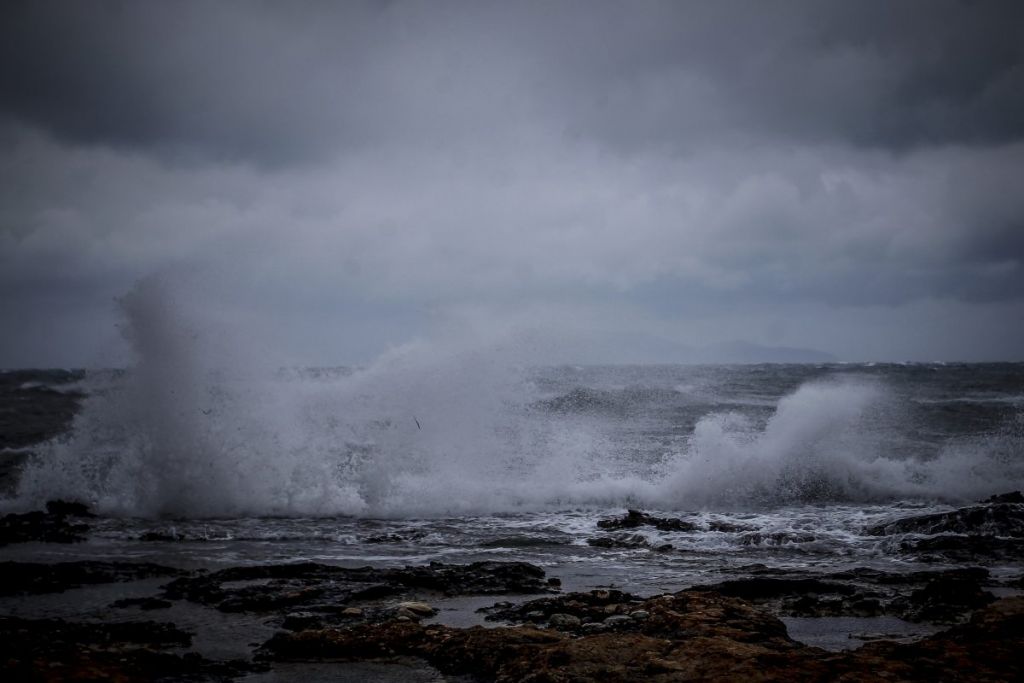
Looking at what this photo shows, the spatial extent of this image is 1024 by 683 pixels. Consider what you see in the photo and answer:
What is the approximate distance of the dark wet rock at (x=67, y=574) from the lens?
7305 millimetres

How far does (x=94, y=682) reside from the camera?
153 inches

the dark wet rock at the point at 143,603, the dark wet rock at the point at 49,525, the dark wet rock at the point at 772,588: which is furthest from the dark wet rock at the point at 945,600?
the dark wet rock at the point at 49,525

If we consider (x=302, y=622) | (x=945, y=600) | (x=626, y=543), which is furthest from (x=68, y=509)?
(x=945, y=600)

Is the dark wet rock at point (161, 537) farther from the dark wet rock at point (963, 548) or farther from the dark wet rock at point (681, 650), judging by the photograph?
the dark wet rock at point (963, 548)

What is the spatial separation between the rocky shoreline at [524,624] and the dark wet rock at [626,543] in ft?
5.54

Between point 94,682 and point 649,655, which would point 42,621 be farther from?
point 649,655

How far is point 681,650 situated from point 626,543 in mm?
6056

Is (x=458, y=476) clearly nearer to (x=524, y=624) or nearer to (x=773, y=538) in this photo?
(x=773, y=538)

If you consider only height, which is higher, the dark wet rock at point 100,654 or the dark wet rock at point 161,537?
the dark wet rock at point 100,654

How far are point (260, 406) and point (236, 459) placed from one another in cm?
180

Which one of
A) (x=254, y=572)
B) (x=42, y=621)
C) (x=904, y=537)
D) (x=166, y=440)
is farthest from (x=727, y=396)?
(x=42, y=621)

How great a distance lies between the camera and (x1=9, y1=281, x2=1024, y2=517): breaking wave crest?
44.7 ft

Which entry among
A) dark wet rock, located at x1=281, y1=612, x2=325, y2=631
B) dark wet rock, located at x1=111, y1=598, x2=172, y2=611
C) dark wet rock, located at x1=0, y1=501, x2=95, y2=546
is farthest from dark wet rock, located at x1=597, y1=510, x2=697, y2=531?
dark wet rock, located at x1=0, y1=501, x2=95, y2=546

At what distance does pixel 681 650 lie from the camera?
421cm
